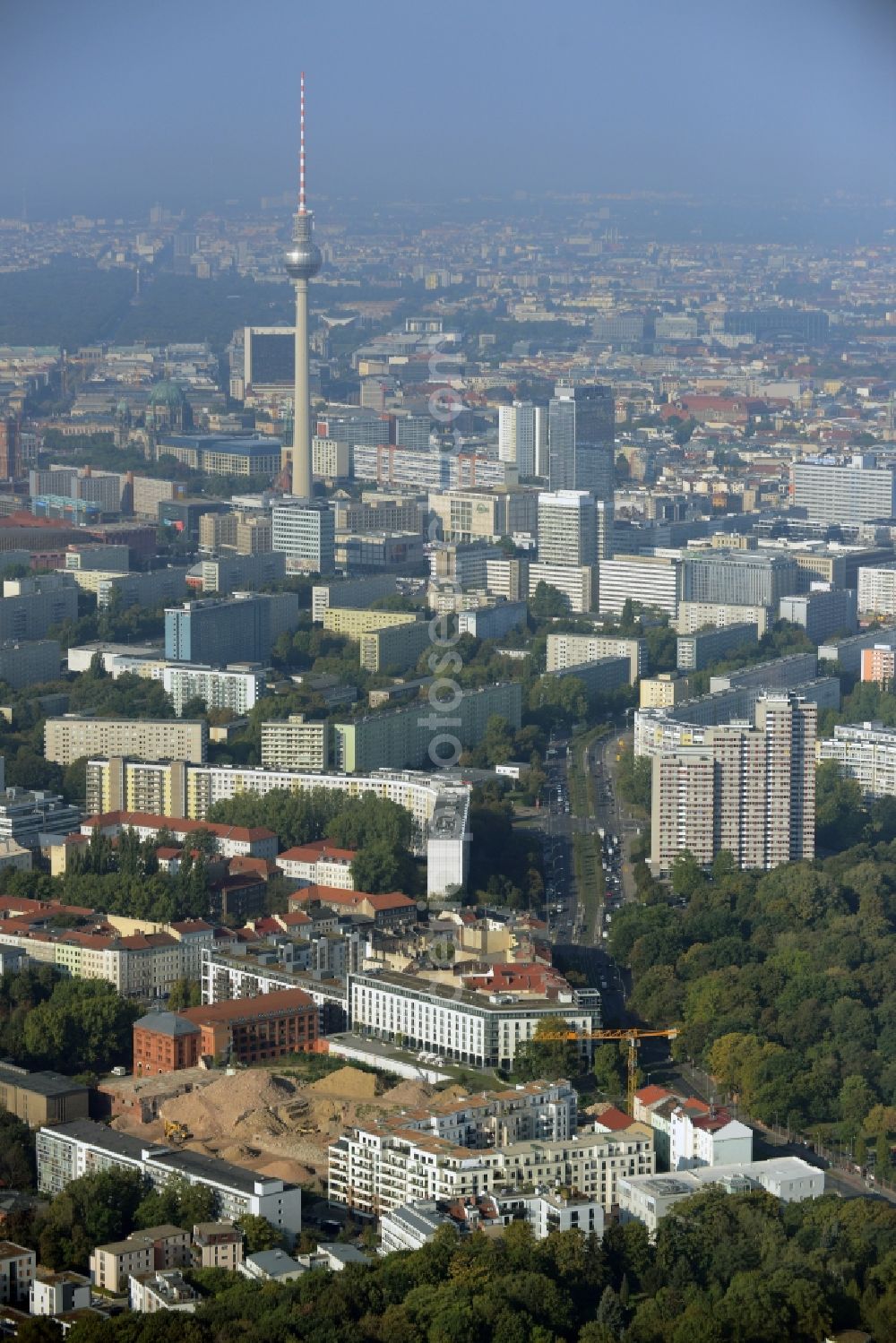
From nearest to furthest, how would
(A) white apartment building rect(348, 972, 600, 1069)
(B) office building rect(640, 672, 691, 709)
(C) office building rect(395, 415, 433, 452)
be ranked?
(A) white apartment building rect(348, 972, 600, 1069)
(B) office building rect(640, 672, 691, 709)
(C) office building rect(395, 415, 433, 452)

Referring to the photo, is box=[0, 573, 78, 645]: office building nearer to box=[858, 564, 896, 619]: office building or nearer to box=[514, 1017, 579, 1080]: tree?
box=[858, 564, 896, 619]: office building

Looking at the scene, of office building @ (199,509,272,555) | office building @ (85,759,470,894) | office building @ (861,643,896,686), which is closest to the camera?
office building @ (85,759,470,894)

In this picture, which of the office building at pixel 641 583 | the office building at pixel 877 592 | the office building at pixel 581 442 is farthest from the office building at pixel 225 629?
the office building at pixel 581 442

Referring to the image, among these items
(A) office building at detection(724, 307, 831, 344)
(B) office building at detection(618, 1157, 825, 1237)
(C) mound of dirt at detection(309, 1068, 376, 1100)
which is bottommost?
(B) office building at detection(618, 1157, 825, 1237)

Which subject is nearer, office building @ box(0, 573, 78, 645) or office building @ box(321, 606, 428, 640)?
office building @ box(321, 606, 428, 640)

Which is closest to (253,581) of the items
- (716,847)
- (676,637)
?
(676,637)

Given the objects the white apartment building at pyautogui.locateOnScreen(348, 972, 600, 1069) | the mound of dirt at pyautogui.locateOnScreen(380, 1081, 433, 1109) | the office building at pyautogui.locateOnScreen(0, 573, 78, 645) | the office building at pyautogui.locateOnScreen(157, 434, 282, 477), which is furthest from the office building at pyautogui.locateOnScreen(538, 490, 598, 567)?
the mound of dirt at pyautogui.locateOnScreen(380, 1081, 433, 1109)

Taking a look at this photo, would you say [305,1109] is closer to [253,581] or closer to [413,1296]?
[413,1296]

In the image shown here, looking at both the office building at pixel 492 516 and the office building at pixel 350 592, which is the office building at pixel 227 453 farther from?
the office building at pixel 350 592
